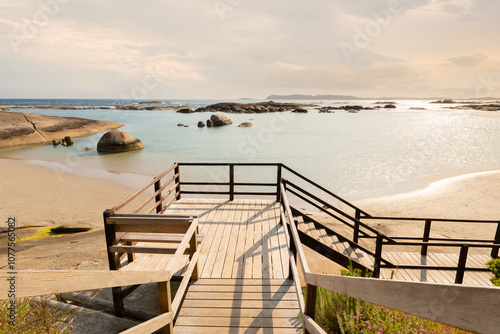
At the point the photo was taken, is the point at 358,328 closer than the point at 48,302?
Yes

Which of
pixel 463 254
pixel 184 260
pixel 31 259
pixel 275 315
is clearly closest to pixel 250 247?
pixel 184 260

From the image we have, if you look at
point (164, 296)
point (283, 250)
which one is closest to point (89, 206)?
point (283, 250)

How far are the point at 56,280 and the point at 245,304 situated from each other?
11.3ft

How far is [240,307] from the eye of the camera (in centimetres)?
429

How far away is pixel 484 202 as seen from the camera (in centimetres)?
1523

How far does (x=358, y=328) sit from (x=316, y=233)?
4.59 m

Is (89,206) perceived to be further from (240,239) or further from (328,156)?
(328,156)

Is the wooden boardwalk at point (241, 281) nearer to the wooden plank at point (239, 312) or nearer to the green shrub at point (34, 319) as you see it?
the wooden plank at point (239, 312)

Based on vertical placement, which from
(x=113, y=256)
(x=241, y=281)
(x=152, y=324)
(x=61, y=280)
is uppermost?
(x=61, y=280)

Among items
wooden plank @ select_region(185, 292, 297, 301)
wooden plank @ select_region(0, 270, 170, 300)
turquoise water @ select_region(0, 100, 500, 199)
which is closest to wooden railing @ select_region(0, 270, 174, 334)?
wooden plank @ select_region(0, 270, 170, 300)

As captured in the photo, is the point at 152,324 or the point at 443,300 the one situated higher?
the point at 443,300

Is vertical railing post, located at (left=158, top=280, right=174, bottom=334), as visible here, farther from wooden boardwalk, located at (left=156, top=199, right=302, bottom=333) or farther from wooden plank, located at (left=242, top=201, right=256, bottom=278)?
wooden plank, located at (left=242, top=201, right=256, bottom=278)

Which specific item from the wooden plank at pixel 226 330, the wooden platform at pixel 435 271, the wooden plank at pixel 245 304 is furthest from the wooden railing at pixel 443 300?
the wooden platform at pixel 435 271

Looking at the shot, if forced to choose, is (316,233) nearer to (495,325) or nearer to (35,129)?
(495,325)
